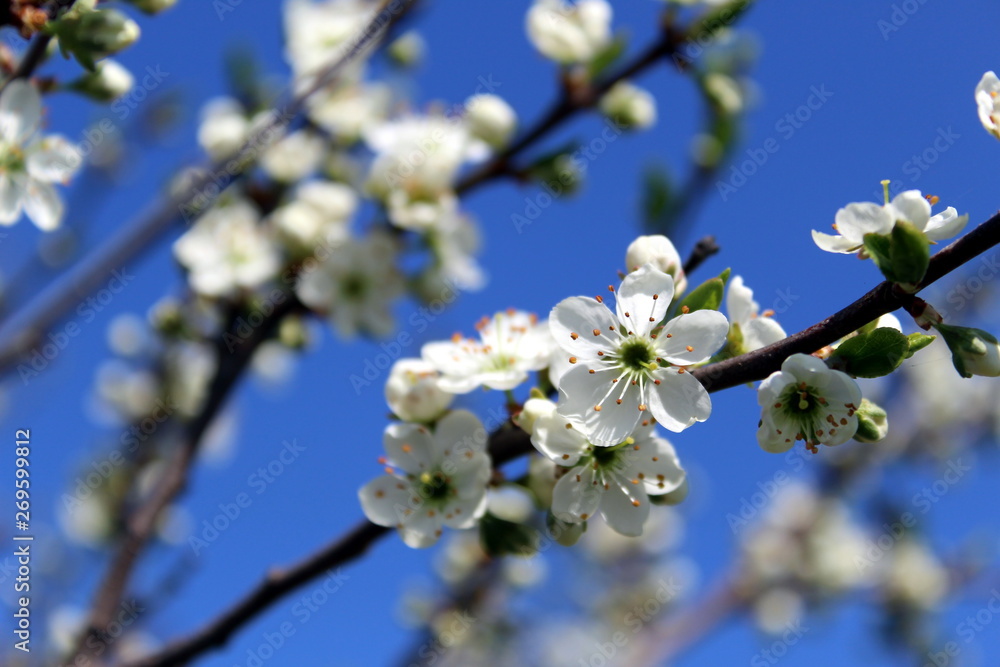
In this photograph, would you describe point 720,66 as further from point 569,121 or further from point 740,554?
point 740,554

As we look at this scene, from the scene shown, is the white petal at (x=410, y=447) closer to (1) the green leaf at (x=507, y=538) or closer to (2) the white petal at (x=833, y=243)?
(1) the green leaf at (x=507, y=538)

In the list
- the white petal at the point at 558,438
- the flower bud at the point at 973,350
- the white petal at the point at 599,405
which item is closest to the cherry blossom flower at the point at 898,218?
the flower bud at the point at 973,350

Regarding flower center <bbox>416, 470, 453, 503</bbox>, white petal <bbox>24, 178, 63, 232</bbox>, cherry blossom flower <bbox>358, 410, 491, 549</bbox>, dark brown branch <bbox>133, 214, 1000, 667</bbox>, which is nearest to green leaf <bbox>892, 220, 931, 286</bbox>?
dark brown branch <bbox>133, 214, 1000, 667</bbox>

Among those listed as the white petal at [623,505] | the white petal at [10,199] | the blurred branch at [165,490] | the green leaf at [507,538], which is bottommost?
the blurred branch at [165,490]

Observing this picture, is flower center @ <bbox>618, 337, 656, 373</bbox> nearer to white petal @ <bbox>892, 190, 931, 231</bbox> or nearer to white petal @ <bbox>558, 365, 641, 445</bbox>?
white petal @ <bbox>558, 365, 641, 445</bbox>

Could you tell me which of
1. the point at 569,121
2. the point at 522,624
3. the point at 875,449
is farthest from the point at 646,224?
the point at 875,449

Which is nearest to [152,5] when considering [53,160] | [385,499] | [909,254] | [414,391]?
[53,160]
